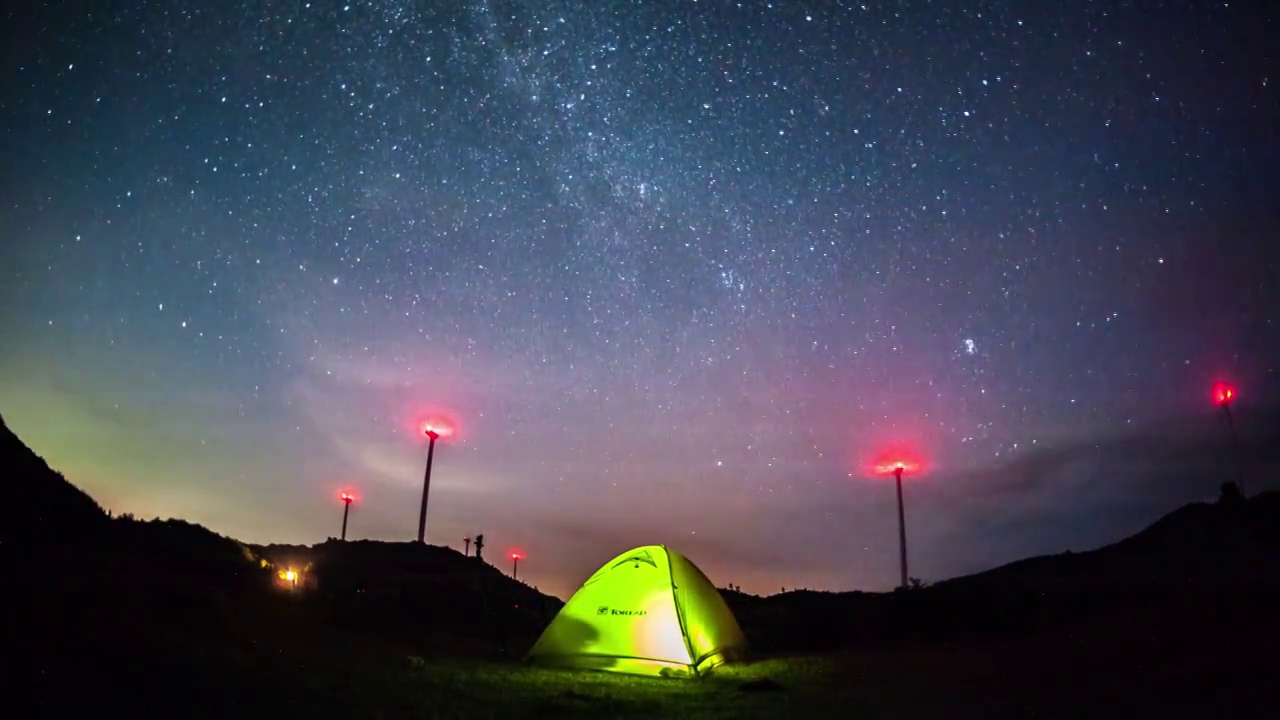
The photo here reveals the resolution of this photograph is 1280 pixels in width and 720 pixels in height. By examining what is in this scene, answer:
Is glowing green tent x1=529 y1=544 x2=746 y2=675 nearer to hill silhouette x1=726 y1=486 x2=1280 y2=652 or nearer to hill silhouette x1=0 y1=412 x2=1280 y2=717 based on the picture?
hill silhouette x1=0 y1=412 x2=1280 y2=717

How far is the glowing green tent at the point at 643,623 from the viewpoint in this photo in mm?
14219

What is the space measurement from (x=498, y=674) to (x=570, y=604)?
2.92m

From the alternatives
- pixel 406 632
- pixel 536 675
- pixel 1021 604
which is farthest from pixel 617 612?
pixel 1021 604

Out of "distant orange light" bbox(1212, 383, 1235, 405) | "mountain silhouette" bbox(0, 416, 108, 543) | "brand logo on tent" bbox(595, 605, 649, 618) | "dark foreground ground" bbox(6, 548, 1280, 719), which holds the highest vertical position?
"distant orange light" bbox(1212, 383, 1235, 405)

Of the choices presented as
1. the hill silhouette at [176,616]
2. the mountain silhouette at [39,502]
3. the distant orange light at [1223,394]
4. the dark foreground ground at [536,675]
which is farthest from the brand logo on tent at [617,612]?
the distant orange light at [1223,394]

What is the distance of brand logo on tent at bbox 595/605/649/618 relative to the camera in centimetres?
1484

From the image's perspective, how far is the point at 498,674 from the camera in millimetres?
13406

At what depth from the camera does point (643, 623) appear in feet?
48.1

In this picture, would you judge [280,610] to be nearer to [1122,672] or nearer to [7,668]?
[7,668]

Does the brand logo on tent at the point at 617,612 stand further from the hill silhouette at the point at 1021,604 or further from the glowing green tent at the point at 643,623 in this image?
the hill silhouette at the point at 1021,604

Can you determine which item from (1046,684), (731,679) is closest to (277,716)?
(731,679)

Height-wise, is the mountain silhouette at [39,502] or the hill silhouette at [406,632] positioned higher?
the mountain silhouette at [39,502]

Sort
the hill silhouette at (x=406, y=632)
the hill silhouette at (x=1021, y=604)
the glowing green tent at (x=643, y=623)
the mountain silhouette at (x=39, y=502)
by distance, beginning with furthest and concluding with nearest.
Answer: the mountain silhouette at (x=39, y=502), the hill silhouette at (x=1021, y=604), the glowing green tent at (x=643, y=623), the hill silhouette at (x=406, y=632)

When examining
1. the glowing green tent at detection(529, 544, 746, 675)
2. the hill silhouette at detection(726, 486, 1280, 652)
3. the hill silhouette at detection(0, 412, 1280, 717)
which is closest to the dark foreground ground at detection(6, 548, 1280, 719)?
the hill silhouette at detection(0, 412, 1280, 717)
